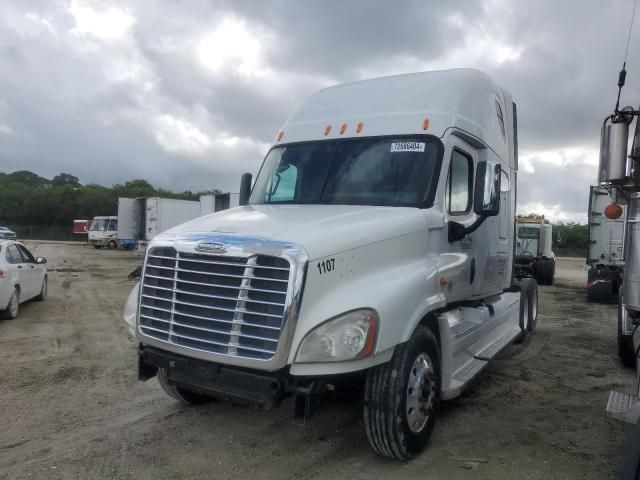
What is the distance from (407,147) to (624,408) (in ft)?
8.91

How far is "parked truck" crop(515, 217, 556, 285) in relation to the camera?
20469mm

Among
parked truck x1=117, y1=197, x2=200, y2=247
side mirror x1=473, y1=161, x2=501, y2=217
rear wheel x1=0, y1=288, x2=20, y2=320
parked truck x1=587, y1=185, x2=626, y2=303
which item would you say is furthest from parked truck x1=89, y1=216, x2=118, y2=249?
side mirror x1=473, y1=161, x2=501, y2=217

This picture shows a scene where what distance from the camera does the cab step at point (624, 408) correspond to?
336cm

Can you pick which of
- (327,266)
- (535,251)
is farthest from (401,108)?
(535,251)

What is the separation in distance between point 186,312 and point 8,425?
239 centimetres

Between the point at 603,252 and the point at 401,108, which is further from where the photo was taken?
the point at 603,252

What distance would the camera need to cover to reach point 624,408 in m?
3.75

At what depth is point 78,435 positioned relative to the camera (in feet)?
15.5

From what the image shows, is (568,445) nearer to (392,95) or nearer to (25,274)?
(392,95)

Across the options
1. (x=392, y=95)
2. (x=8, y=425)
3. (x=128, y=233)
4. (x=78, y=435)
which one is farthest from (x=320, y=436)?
(x=128, y=233)

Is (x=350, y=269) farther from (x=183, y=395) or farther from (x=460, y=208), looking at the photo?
(x=183, y=395)

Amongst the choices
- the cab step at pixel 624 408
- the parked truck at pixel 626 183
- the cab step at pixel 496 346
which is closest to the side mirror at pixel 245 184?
the cab step at pixel 496 346

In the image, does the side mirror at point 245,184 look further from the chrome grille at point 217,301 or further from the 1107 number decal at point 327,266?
the 1107 number decal at point 327,266

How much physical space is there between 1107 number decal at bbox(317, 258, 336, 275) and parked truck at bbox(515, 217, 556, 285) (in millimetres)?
17822
